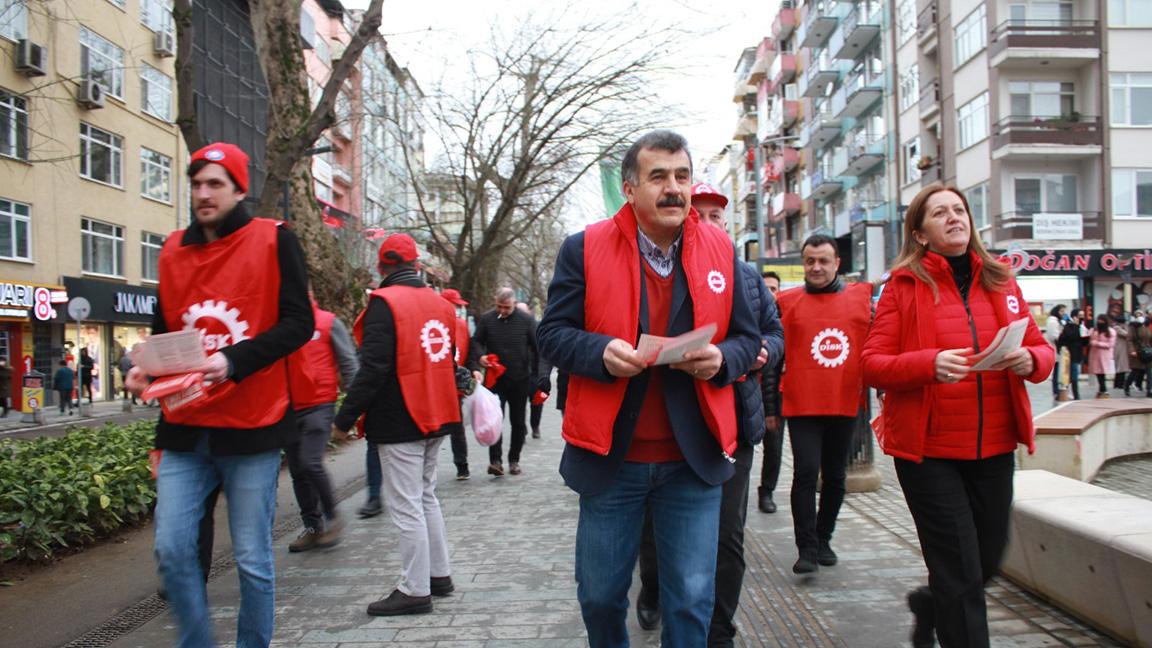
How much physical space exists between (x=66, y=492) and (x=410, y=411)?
2.70 metres

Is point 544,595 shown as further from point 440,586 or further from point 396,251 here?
point 396,251

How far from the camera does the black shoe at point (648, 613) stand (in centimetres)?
443

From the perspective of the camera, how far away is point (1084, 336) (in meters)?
19.9

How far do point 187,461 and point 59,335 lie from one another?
27.3 meters

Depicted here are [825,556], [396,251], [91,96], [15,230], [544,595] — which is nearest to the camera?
[544,595]

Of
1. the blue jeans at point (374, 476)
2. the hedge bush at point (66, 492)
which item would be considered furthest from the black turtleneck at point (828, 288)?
the hedge bush at point (66, 492)

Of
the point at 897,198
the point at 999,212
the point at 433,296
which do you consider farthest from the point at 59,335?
the point at 897,198

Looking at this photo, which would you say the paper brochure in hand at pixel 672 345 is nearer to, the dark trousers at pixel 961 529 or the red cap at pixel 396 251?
the dark trousers at pixel 961 529

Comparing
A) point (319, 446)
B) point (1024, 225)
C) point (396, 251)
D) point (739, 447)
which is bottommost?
point (319, 446)

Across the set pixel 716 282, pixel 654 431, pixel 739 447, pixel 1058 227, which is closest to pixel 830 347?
pixel 739 447

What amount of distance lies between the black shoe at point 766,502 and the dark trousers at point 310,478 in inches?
130

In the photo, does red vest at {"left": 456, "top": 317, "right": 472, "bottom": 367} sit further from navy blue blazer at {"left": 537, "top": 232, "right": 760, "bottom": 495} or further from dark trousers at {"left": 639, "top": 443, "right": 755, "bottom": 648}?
navy blue blazer at {"left": 537, "top": 232, "right": 760, "bottom": 495}

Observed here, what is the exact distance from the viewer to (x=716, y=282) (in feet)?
9.65

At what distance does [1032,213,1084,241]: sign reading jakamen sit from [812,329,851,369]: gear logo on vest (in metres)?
29.4
